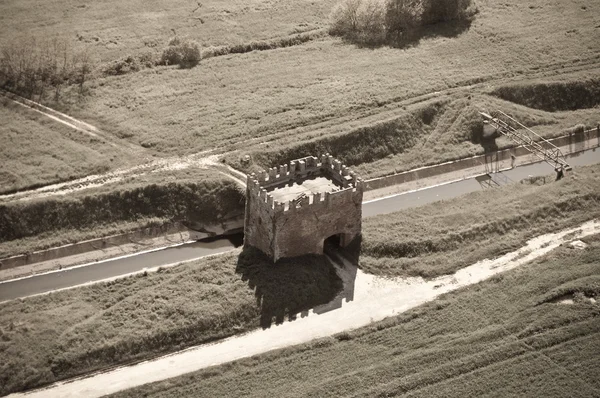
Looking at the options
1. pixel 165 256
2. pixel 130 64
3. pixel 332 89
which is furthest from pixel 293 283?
pixel 130 64

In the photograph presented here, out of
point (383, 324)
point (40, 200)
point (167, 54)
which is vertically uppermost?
point (167, 54)

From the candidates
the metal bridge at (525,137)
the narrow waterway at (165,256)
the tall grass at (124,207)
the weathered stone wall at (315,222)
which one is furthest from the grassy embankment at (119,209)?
the metal bridge at (525,137)

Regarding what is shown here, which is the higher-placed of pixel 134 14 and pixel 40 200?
pixel 134 14

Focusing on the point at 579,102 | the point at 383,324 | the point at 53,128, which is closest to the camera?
the point at 383,324

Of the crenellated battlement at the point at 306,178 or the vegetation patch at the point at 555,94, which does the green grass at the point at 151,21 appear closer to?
the vegetation patch at the point at 555,94

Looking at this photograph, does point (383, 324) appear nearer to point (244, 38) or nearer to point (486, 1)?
point (244, 38)

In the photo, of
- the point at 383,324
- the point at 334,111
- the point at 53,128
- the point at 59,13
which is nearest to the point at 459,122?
the point at 334,111

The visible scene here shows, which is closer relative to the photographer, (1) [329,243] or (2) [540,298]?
(2) [540,298]
